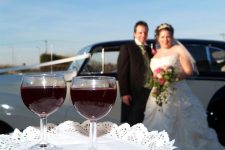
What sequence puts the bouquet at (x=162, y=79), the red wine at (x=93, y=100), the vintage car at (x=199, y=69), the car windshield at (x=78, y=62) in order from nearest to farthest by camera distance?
the red wine at (x=93, y=100)
the bouquet at (x=162, y=79)
the vintage car at (x=199, y=69)
the car windshield at (x=78, y=62)

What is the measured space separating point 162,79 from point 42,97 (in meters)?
3.40

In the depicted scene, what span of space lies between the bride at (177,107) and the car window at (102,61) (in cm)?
83

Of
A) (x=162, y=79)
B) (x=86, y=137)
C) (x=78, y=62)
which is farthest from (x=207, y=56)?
(x=86, y=137)

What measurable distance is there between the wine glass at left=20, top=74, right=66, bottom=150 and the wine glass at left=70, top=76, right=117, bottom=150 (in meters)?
0.06

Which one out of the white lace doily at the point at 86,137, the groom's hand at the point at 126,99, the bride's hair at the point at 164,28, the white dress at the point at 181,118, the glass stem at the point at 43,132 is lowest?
the white dress at the point at 181,118

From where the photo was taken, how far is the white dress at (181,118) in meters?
5.24

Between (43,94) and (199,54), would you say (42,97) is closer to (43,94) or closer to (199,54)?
(43,94)

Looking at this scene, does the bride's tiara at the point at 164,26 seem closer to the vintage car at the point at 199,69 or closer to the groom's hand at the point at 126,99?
the vintage car at the point at 199,69

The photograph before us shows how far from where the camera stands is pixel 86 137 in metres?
1.81

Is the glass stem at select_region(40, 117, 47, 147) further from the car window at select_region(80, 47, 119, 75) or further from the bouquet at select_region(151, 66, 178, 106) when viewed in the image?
the car window at select_region(80, 47, 119, 75)

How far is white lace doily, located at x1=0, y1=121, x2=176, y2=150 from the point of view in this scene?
1675mm

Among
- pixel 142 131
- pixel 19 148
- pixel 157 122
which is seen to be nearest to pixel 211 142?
pixel 157 122

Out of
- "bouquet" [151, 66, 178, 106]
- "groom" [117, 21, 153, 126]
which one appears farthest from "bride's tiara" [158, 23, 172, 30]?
"bouquet" [151, 66, 178, 106]

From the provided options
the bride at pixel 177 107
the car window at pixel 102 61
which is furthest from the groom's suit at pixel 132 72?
the car window at pixel 102 61
